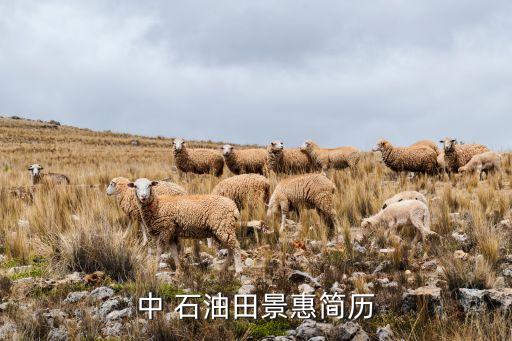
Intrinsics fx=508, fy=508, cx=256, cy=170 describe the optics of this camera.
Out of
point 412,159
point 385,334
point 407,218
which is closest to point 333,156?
point 412,159

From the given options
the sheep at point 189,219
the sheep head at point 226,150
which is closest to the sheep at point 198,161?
the sheep head at point 226,150

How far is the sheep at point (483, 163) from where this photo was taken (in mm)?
14383

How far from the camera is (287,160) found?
16641 mm

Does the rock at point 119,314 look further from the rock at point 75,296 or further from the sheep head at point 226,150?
the sheep head at point 226,150

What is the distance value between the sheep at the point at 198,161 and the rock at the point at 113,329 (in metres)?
12.7

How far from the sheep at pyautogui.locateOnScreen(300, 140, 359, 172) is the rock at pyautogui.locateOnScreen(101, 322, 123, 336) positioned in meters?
12.7

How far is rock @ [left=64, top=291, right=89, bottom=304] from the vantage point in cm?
589

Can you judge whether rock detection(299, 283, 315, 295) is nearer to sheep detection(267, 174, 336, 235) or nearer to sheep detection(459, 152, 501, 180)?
sheep detection(267, 174, 336, 235)

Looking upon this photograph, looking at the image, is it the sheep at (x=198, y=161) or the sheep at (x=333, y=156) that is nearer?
the sheep at (x=333, y=156)

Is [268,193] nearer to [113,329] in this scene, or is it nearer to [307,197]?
[307,197]

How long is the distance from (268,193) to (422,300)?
5965 mm

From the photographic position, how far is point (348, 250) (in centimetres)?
760

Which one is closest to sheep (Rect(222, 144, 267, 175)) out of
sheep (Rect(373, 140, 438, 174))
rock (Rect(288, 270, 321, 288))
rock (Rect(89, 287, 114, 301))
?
sheep (Rect(373, 140, 438, 174))

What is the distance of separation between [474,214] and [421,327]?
4947mm
